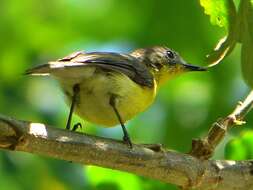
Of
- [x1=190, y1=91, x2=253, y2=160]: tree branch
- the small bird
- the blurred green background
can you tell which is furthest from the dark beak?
[x1=190, y1=91, x2=253, y2=160]: tree branch

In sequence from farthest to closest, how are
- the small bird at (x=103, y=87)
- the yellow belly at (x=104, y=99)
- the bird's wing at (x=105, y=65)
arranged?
1. the yellow belly at (x=104, y=99)
2. the small bird at (x=103, y=87)
3. the bird's wing at (x=105, y=65)

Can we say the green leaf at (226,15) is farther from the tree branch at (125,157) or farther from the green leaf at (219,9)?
the tree branch at (125,157)

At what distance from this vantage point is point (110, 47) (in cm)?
650

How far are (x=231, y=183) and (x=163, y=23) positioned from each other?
8.55 feet

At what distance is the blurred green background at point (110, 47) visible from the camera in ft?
19.1

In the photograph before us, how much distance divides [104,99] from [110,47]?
169 cm

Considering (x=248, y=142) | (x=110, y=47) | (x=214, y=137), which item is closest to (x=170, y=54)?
(x=110, y=47)

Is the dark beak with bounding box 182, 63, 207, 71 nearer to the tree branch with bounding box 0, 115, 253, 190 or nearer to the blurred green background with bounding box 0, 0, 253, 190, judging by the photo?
the blurred green background with bounding box 0, 0, 253, 190

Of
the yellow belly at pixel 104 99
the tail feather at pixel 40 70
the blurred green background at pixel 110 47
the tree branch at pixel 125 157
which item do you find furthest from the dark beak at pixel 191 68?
the tree branch at pixel 125 157

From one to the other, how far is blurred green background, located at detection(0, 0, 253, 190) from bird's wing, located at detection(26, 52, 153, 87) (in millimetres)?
551

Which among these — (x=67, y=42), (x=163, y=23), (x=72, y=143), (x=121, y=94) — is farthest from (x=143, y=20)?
(x=72, y=143)

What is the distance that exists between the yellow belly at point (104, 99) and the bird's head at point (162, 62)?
116 centimetres

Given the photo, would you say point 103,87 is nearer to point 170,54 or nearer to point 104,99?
point 104,99

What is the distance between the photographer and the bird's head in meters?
6.16
